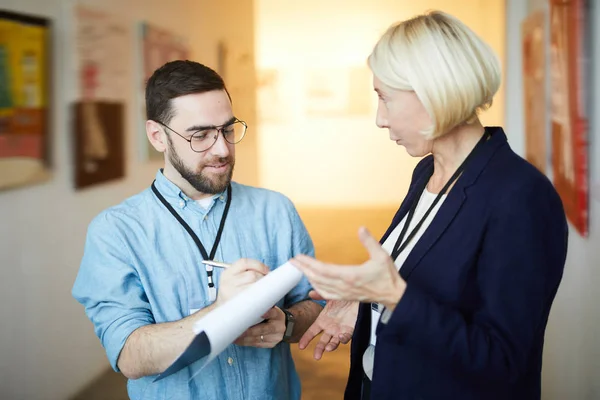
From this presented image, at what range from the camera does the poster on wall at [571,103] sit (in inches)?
94.3

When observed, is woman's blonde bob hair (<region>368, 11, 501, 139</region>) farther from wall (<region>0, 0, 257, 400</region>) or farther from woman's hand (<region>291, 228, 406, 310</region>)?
wall (<region>0, 0, 257, 400</region>)

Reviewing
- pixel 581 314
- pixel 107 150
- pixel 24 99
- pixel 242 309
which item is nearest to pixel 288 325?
pixel 242 309

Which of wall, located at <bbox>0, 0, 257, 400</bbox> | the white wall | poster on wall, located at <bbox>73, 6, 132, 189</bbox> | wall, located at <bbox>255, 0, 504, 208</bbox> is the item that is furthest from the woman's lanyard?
wall, located at <bbox>255, 0, 504, 208</bbox>

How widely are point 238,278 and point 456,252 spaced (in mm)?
513

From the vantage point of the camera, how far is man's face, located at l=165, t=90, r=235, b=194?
1.78m

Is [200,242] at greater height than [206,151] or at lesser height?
lesser

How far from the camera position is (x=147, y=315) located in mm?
1626

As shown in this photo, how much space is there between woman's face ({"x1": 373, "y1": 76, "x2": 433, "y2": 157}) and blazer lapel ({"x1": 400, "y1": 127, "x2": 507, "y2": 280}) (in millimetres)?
129

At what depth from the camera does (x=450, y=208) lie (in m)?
1.38

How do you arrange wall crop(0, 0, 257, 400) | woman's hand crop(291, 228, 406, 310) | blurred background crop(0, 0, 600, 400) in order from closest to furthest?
woman's hand crop(291, 228, 406, 310), blurred background crop(0, 0, 600, 400), wall crop(0, 0, 257, 400)

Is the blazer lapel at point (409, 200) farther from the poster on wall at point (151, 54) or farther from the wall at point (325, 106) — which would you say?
the wall at point (325, 106)

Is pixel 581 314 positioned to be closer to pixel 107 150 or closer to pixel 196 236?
pixel 196 236

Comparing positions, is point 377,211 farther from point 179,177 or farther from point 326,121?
point 179,177

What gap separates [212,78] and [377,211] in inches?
340
